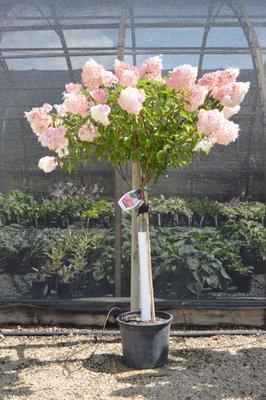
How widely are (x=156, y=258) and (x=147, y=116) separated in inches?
61.3

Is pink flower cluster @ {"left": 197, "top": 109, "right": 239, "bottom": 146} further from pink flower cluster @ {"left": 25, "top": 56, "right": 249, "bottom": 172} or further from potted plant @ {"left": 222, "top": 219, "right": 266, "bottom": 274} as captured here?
potted plant @ {"left": 222, "top": 219, "right": 266, "bottom": 274}

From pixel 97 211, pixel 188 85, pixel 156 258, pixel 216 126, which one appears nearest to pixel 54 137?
pixel 188 85

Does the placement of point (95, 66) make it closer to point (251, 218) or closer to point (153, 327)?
point (153, 327)

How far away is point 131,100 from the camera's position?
3.33 meters

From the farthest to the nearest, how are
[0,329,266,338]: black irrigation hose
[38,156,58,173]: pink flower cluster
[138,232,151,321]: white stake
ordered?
[0,329,266,338]: black irrigation hose, [138,232,151,321]: white stake, [38,156,58,173]: pink flower cluster

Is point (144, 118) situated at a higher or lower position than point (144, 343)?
higher

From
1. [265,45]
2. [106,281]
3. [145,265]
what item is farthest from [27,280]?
[265,45]

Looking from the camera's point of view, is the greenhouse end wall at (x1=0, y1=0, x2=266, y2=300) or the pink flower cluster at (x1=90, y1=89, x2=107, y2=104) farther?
the greenhouse end wall at (x1=0, y1=0, x2=266, y2=300)

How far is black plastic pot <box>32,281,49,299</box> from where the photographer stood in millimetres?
4848

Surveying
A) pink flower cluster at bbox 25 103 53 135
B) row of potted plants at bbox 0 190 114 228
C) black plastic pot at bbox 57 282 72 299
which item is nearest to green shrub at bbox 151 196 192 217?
row of potted plants at bbox 0 190 114 228

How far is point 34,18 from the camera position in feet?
16.2

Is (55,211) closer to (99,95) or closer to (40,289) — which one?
(40,289)

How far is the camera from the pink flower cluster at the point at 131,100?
3.33 metres

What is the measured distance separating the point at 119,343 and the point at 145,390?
93cm
